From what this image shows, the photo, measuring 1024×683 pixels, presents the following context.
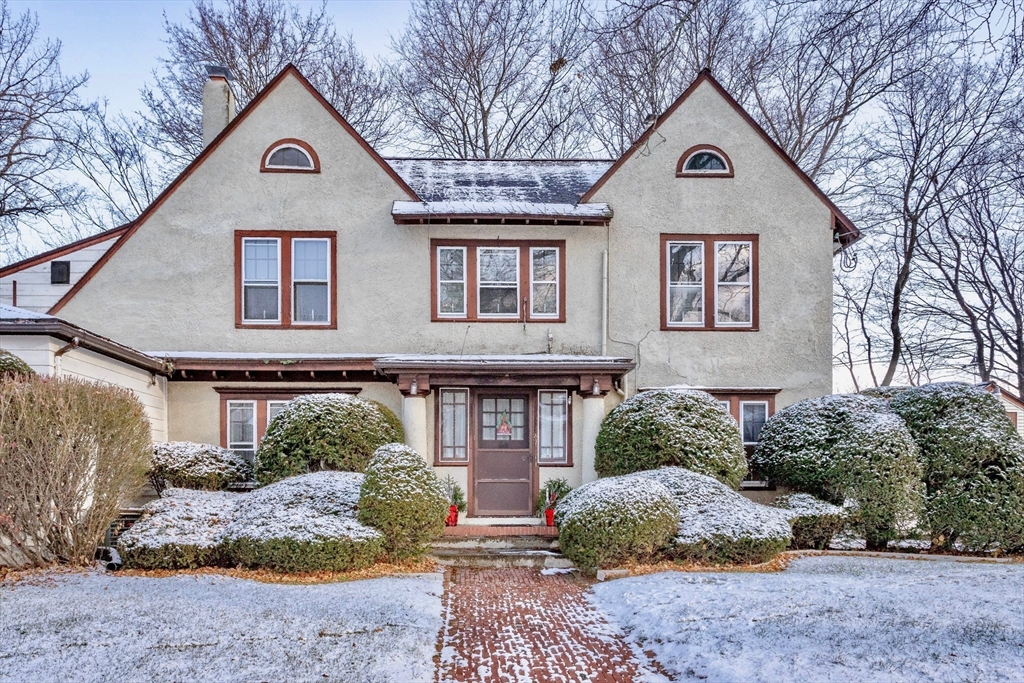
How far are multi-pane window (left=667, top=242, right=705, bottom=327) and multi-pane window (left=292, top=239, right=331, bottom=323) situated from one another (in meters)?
6.55

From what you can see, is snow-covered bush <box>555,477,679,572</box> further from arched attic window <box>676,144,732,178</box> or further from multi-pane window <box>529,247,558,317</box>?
arched attic window <box>676,144,732,178</box>

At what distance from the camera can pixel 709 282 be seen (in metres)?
15.4

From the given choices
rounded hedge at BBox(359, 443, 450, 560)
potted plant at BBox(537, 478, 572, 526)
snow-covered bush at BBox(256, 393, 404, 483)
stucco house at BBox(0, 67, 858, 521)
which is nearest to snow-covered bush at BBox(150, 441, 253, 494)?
snow-covered bush at BBox(256, 393, 404, 483)

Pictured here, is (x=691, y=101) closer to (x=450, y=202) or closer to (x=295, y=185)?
(x=450, y=202)

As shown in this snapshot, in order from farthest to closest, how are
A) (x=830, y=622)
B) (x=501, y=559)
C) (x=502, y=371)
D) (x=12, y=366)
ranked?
(x=502, y=371)
(x=501, y=559)
(x=12, y=366)
(x=830, y=622)

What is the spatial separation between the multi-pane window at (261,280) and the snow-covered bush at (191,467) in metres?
2.77

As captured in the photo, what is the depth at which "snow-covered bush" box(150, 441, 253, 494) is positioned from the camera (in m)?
12.9

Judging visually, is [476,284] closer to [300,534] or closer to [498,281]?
[498,281]

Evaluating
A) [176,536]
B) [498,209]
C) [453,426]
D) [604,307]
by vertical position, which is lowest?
[176,536]

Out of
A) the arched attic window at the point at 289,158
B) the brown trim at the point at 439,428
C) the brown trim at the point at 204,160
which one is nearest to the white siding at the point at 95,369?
the brown trim at the point at 204,160

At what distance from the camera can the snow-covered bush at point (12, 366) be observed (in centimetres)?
1026

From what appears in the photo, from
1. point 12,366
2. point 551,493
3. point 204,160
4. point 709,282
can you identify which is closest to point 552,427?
point 551,493

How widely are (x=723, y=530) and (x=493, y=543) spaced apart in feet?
11.8

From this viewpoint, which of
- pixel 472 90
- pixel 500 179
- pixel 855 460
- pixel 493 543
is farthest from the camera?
pixel 472 90
